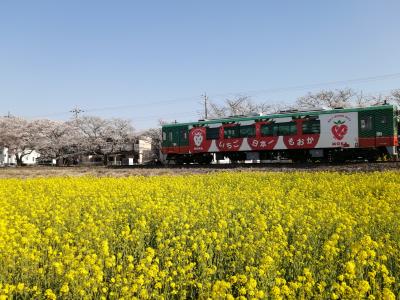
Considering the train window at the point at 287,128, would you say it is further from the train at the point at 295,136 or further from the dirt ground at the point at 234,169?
the dirt ground at the point at 234,169

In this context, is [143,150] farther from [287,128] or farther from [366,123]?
[366,123]

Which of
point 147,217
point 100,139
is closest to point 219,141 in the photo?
point 147,217

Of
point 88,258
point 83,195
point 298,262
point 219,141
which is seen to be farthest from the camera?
point 219,141

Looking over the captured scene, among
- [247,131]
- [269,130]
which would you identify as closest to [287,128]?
[269,130]

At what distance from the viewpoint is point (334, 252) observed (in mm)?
3766

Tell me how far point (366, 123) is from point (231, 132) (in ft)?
25.7

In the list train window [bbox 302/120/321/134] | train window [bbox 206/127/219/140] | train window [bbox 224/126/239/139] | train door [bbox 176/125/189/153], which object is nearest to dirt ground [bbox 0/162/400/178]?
train window [bbox 302/120/321/134]

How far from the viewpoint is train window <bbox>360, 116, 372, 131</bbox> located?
20.3m

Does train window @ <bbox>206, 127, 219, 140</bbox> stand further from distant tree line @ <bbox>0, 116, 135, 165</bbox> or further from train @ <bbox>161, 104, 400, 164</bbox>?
distant tree line @ <bbox>0, 116, 135, 165</bbox>

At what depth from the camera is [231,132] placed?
24.9m

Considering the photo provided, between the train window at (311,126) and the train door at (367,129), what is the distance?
2110 mm

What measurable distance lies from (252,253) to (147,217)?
2.65m

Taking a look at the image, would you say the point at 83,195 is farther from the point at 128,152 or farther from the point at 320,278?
the point at 128,152

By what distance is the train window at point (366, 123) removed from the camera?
20.3 meters
